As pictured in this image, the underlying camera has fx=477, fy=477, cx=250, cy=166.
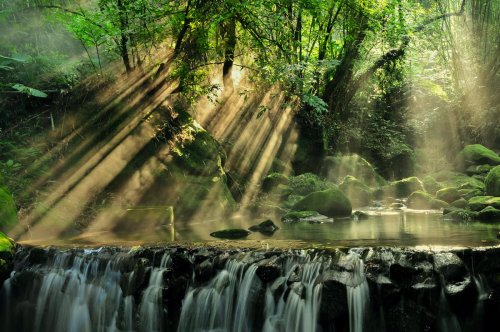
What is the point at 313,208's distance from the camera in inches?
550

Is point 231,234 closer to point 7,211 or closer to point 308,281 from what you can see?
point 308,281

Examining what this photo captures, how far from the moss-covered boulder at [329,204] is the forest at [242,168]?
65 mm

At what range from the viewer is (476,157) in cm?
2162

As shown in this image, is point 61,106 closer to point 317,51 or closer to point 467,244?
point 467,244

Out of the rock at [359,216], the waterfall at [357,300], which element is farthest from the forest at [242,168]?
the rock at [359,216]

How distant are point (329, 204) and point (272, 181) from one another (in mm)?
4369

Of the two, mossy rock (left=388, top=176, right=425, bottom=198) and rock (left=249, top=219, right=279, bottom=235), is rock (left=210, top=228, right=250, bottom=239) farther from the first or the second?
mossy rock (left=388, top=176, right=425, bottom=198)

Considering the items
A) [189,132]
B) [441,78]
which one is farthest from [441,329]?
[441,78]

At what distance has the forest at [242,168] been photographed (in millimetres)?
6965

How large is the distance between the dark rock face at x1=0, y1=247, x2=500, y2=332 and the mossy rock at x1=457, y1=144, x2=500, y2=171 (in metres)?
16.4

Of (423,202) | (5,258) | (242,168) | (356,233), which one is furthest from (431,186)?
(5,258)

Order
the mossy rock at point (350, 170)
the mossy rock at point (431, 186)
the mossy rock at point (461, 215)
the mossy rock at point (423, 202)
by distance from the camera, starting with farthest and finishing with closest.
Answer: the mossy rock at point (350, 170), the mossy rock at point (431, 186), the mossy rock at point (423, 202), the mossy rock at point (461, 215)

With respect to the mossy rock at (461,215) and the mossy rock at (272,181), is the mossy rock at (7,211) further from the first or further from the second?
the mossy rock at (461,215)

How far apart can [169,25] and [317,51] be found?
9.91 metres
